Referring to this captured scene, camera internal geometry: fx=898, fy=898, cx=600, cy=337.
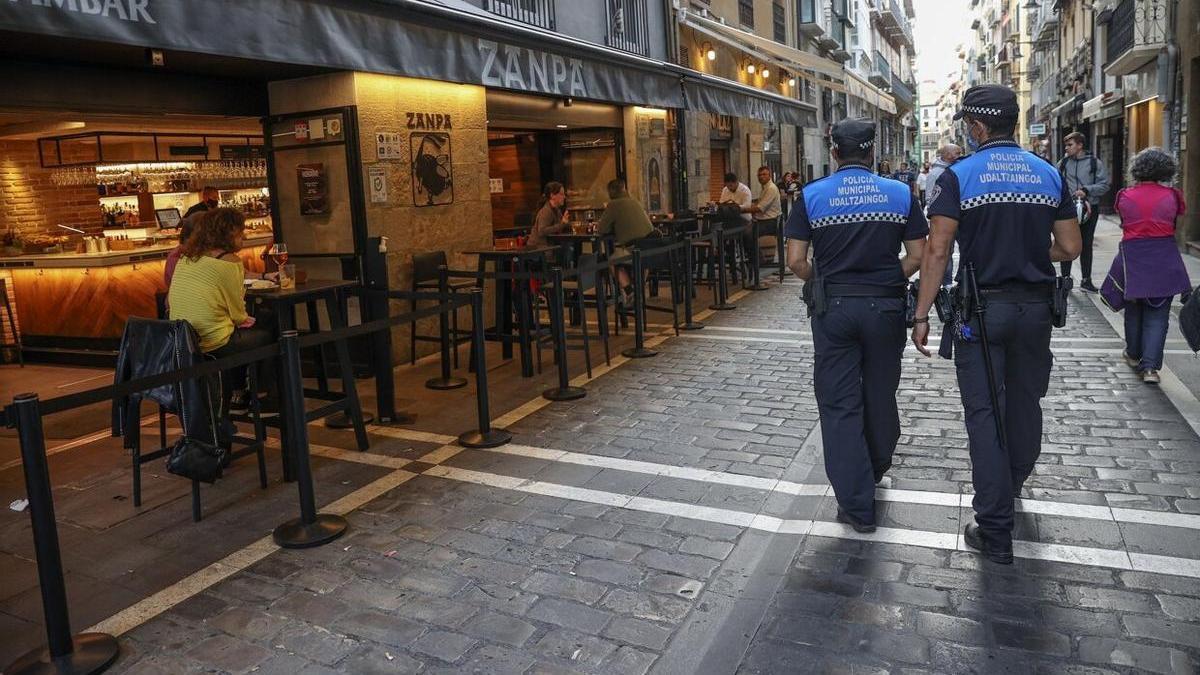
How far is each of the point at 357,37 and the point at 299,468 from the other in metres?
3.53

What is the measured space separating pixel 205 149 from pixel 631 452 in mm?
9632

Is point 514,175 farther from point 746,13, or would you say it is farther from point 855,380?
point 855,380

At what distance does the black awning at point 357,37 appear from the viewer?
485cm

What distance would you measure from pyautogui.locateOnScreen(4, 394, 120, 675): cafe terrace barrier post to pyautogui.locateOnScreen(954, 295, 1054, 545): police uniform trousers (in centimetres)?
350

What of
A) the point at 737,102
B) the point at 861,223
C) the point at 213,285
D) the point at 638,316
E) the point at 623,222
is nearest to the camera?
the point at 861,223

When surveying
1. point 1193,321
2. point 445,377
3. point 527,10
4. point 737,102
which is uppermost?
point 527,10

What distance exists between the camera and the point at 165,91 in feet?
24.0

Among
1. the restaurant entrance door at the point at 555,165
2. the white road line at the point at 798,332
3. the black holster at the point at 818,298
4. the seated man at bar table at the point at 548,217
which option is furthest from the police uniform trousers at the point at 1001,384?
the restaurant entrance door at the point at 555,165

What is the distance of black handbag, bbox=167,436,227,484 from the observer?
14.5 feet

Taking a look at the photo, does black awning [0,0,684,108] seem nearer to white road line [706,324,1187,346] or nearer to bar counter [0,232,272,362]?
white road line [706,324,1187,346]

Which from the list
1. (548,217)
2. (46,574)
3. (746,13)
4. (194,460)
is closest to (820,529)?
(194,460)

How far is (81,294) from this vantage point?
9016 millimetres

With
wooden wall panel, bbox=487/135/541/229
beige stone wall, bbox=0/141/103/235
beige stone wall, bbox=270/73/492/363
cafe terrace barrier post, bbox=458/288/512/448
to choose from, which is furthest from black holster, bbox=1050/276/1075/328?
beige stone wall, bbox=0/141/103/235

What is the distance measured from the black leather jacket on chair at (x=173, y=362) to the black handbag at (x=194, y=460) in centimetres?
13
